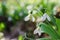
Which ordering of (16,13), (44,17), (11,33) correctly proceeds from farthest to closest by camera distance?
1. (16,13)
2. (11,33)
3. (44,17)

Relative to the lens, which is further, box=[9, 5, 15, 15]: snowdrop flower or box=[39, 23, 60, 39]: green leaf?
box=[9, 5, 15, 15]: snowdrop flower

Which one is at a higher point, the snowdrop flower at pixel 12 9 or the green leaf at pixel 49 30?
the snowdrop flower at pixel 12 9

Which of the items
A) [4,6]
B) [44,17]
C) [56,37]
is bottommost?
[56,37]

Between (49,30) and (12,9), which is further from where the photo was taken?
(12,9)

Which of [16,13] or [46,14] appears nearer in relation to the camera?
[46,14]

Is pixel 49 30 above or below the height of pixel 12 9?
below

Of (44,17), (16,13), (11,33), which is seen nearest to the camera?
(44,17)

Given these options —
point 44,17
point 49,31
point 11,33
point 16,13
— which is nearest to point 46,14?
point 44,17

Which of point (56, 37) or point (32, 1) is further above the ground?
point (32, 1)

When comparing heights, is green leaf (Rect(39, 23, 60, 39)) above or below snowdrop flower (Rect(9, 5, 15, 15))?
below

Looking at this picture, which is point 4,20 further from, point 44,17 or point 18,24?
point 44,17

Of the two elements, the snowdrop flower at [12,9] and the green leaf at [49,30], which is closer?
the green leaf at [49,30]
